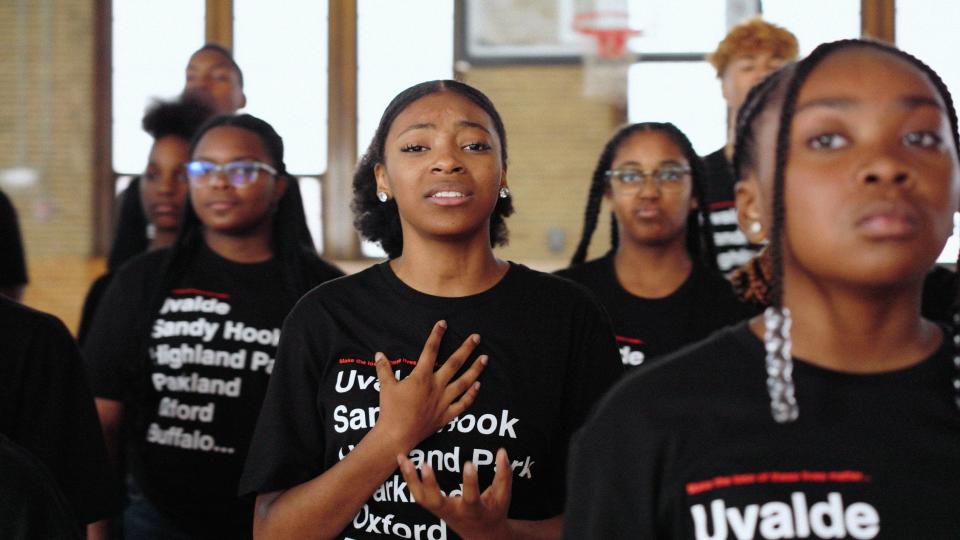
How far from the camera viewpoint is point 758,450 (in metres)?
1.27

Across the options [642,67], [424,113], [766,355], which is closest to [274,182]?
[424,113]

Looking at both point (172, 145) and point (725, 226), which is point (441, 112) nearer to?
point (725, 226)

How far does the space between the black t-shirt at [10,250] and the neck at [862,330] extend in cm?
223

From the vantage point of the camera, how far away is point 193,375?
9.47ft

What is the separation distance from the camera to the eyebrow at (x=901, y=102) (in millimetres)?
1302

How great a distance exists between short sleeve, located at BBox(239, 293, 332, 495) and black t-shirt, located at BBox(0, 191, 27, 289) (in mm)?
1243

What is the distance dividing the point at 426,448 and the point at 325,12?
706cm

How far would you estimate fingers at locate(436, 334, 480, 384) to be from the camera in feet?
6.31

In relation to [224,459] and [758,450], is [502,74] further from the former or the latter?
[758,450]

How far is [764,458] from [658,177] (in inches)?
80.6

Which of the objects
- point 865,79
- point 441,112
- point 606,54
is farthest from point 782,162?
point 606,54

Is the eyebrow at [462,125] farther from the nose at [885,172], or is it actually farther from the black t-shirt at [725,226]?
the black t-shirt at [725,226]

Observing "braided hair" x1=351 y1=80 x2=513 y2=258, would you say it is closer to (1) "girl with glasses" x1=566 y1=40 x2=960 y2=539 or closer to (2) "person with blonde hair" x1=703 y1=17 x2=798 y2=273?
(1) "girl with glasses" x1=566 y1=40 x2=960 y2=539

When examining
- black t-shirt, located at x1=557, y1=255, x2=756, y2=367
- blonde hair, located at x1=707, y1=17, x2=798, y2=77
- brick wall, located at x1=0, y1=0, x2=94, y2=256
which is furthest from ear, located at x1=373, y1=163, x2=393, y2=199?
brick wall, located at x1=0, y1=0, x2=94, y2=256
